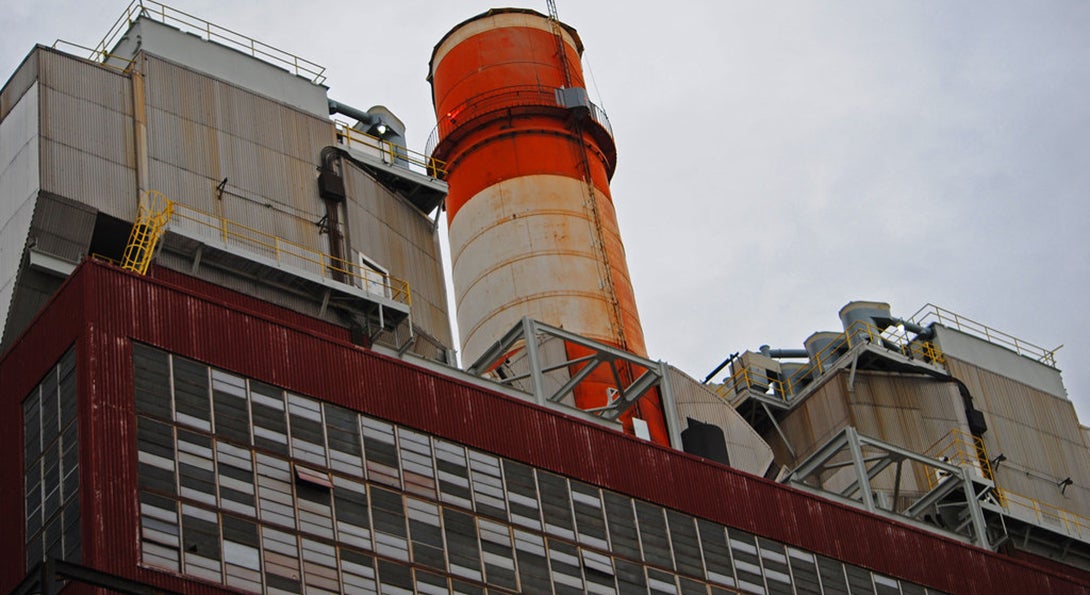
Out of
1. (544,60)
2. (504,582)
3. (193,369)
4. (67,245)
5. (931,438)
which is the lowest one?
(504,582)

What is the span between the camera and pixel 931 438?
58594mm

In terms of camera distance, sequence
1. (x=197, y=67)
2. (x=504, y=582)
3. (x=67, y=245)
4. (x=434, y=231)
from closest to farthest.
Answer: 1. (x=504, y=582)
2. (x=67, y=245)
3. (x=197, y=67)
4. (x=434, y=231)

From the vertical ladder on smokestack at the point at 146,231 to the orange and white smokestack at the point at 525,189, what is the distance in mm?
→ 16208

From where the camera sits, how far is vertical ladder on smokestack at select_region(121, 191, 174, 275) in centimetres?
3884

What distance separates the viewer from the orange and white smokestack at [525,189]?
5538cm

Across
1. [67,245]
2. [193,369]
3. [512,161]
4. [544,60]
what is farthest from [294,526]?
[544,60]

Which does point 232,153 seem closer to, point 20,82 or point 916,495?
point 20,82

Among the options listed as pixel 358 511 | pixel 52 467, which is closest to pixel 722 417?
pixel 358 511

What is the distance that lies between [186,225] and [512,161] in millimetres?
18350

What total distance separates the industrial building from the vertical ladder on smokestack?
3.0 inches

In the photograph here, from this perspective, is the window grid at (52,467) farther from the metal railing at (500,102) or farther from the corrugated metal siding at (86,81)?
the metal railing at (500,102)

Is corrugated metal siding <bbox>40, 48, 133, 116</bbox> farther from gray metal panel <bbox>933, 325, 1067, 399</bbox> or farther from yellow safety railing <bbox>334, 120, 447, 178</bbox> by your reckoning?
gray metal panel <bbox>933, 325, 1067, 399</bbox>

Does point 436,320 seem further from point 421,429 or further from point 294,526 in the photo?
point 294,526

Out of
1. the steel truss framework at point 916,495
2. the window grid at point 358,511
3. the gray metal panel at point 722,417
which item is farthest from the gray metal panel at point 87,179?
the gray metal panel at point 722,417
